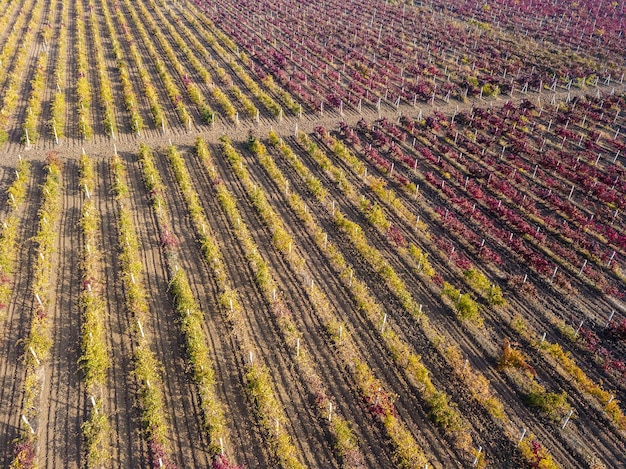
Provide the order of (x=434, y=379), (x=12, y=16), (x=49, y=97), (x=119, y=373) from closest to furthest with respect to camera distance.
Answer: (x=119, y=373)
(x=434, y=379)
(x=49, y=97)
(x=12, y=16)

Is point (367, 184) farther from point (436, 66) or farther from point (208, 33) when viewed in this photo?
point (208, 33)

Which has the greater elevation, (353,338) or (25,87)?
(25,87)

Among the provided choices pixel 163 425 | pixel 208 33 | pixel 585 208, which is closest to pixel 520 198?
pixel 585 208

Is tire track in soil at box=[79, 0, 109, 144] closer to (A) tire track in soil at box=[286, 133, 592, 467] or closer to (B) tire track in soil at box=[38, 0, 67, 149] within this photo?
(B) tire track in soil at box=[38, 0, 67, 149]

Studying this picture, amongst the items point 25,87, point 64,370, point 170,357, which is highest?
point 25,87

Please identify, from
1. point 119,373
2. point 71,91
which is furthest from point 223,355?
point 71,91

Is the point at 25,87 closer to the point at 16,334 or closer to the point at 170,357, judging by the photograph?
the point at 16,334

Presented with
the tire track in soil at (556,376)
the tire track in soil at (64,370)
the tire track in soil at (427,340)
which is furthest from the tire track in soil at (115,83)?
the tire track in soil at (556,376)

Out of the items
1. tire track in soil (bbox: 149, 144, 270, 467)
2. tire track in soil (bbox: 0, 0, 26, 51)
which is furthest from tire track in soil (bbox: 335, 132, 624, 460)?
tire track in soil (bbox: 0, 0, 26, 51)
